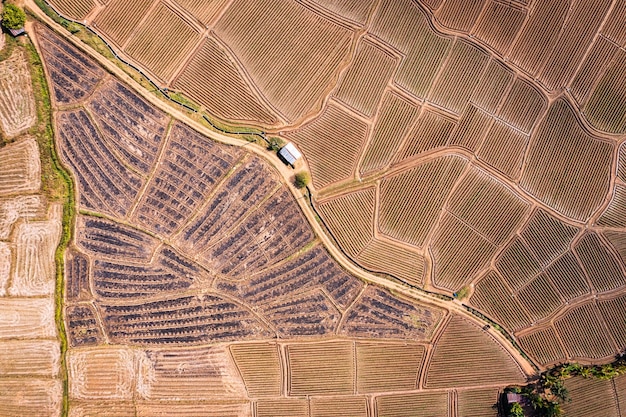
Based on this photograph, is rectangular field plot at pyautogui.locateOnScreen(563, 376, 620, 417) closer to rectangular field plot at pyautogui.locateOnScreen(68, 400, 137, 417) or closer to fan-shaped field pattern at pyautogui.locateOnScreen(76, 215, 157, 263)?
rectangular field plot at pyautogui.locateOnScreen(68, 400, 137, 417)

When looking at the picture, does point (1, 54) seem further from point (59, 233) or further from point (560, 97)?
point (560, 97)

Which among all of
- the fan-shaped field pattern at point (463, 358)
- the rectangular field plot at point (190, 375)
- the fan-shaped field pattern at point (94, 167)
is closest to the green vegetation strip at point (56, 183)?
the fan-shaped field pattern at point (94, 167)

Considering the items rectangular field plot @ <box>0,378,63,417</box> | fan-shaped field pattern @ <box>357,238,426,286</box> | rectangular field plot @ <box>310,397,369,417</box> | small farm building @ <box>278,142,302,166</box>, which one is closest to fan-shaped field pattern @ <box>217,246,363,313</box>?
fan-shaped field pattern @ <box>357,238,426,286</box>

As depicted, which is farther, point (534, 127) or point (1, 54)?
point (534, 127)

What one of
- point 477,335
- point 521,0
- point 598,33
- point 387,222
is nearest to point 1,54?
point 387,222

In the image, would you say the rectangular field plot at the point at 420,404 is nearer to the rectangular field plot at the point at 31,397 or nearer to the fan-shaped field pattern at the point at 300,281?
the fan-shaped field pattern at the point at 300,281

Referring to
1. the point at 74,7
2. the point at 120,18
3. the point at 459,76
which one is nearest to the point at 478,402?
the point at 459,76
